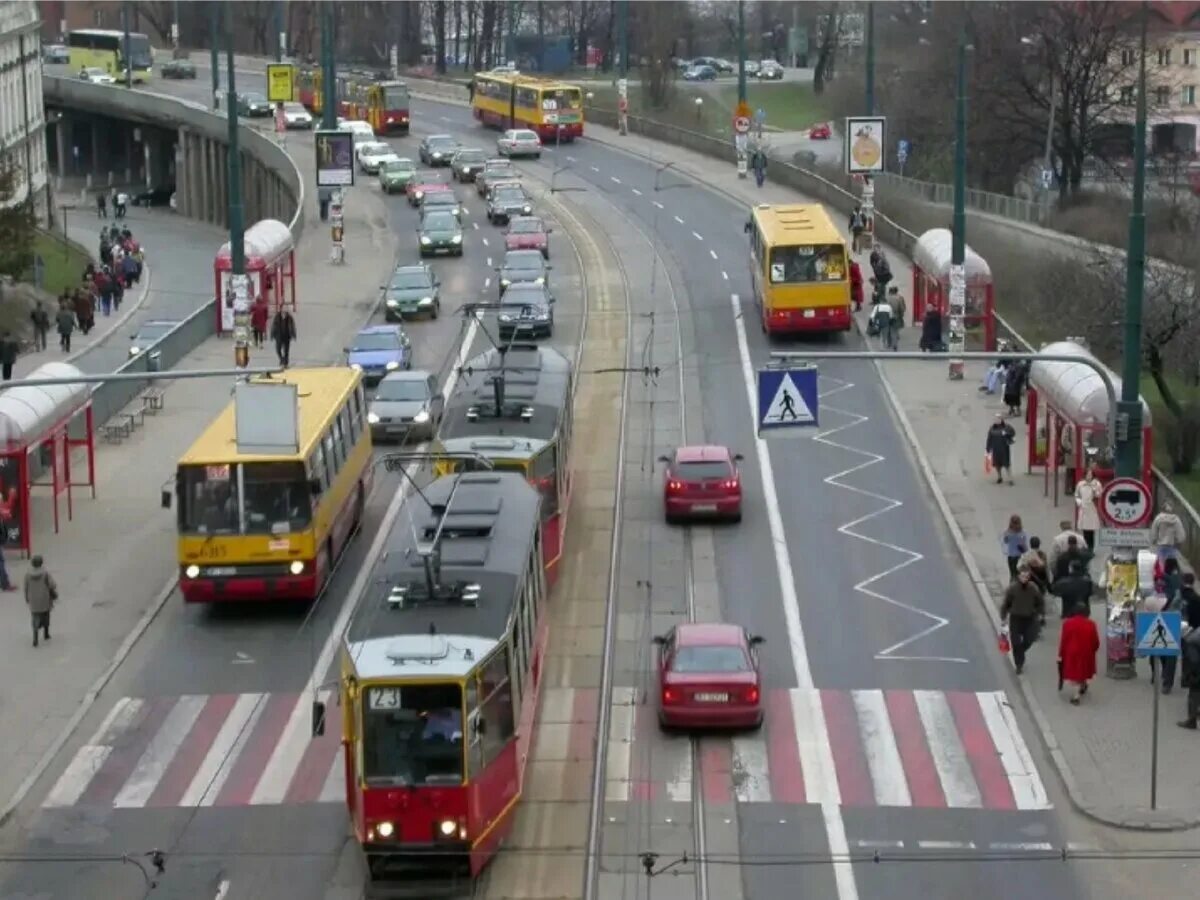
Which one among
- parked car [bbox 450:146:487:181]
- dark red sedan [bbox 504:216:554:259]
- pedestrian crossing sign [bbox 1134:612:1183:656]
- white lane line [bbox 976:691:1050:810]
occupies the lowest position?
white lane line [bbox 976:691:1050:810]

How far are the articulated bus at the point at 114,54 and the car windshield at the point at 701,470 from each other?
325 ft

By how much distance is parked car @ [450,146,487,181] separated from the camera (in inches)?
3317

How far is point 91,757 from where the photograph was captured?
27.7 meters

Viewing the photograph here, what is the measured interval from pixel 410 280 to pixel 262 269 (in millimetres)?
4034

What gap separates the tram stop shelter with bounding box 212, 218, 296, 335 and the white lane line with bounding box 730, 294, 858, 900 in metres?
17.5

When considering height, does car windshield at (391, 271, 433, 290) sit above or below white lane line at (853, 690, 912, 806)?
above

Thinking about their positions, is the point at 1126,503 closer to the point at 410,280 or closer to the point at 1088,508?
the point at 1088,508

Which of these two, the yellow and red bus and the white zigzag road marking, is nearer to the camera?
the white zigzag road marking

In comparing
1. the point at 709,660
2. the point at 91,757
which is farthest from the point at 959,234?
the point at 91,757

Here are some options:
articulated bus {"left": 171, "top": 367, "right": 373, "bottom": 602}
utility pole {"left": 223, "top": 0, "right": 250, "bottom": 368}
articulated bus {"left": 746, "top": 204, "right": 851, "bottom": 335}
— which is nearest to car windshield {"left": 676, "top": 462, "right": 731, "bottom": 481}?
articulated bus {"left": 171, "top": 367, "right": 373, "bottom": 602}

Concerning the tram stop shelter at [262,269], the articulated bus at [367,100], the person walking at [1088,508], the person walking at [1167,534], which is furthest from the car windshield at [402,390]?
the articulated bus at [367,100]

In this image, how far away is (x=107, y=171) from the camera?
139875 millimetres

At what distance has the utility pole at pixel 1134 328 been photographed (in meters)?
28.5

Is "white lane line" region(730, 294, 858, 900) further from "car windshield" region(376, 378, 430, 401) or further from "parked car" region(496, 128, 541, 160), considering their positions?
"parked car" region(496, 128, 541, 160)
